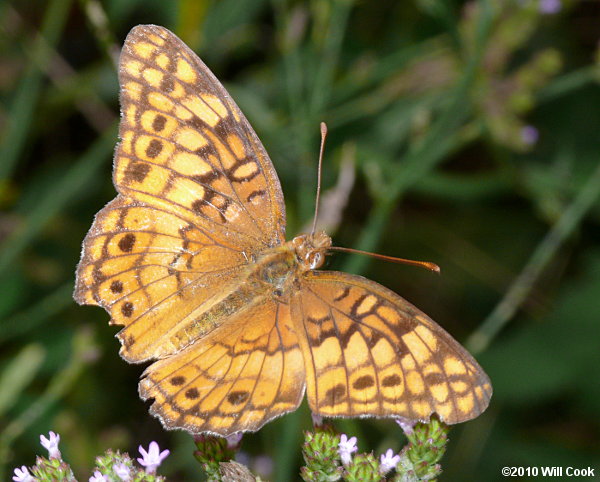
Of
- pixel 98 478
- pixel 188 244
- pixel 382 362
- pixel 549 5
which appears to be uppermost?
pixel 549 5

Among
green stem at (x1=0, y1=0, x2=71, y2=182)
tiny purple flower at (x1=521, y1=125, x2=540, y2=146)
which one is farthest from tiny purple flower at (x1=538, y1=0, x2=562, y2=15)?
green stem at (x1=0, y1=0, x2=71, y2=182)

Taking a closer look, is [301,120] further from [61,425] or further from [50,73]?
[61,425]

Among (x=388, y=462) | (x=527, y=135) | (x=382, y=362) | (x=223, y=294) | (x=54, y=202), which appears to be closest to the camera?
(x=382, y=362)

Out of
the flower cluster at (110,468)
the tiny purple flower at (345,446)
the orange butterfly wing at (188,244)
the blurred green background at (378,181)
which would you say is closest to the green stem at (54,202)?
the blurred green background at (378,181)

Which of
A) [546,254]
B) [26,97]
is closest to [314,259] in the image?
[546,254]

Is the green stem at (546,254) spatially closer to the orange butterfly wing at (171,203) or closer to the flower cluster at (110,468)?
the orange butterfly wing at (171,203)

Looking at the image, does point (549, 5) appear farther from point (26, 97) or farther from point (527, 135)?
point (26, 97)

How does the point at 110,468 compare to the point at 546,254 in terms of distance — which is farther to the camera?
the point at 546,254
